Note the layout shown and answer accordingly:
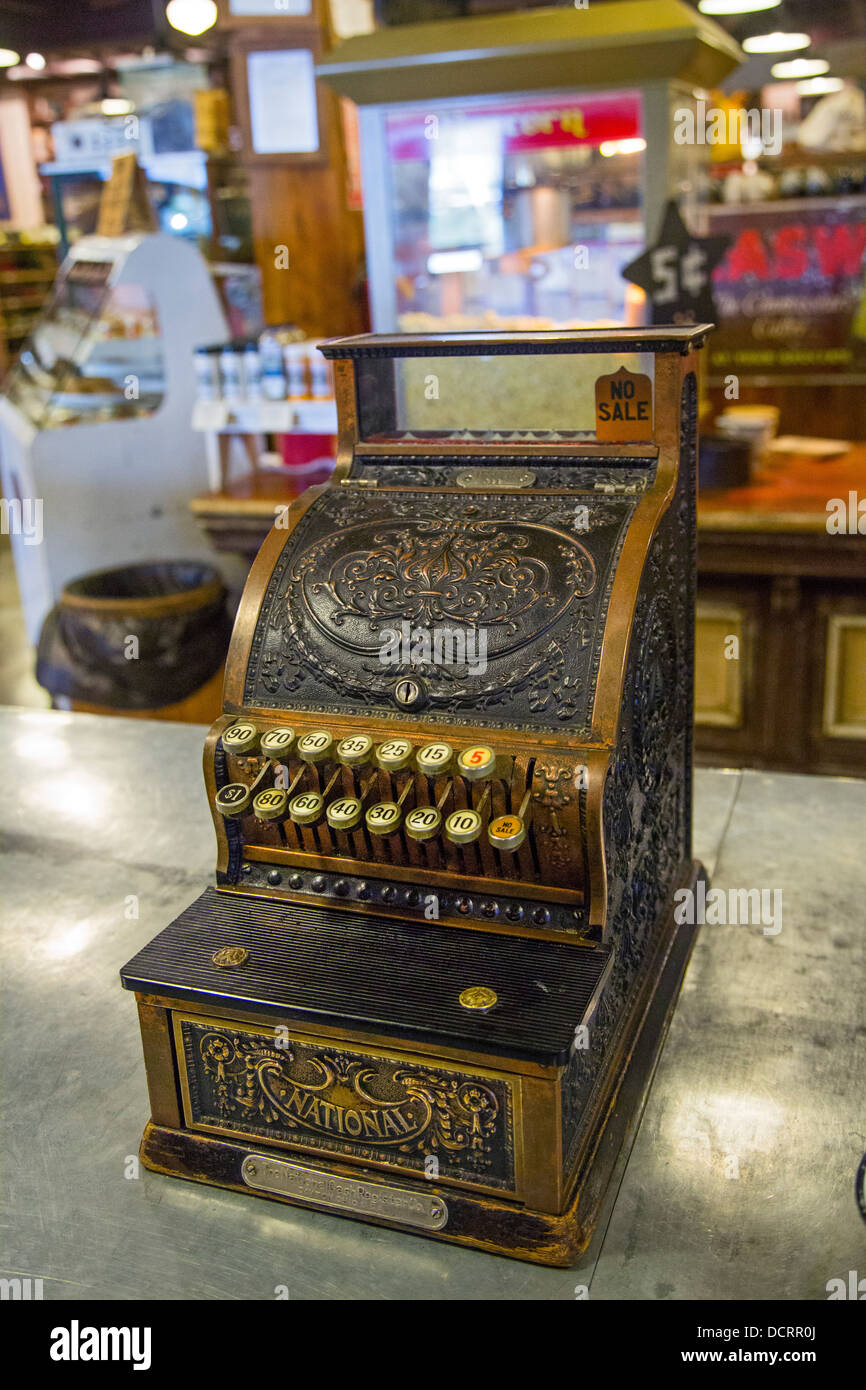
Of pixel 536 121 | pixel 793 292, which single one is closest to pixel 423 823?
pixel 536 121

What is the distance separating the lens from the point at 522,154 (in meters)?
4.14

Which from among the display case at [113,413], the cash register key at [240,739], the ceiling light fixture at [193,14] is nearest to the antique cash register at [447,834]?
the cash register key at [240,739]

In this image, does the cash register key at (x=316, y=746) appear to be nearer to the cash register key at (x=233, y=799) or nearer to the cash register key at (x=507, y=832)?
the cash register key at (x=233, y=799)

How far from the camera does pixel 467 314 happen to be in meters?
4.34

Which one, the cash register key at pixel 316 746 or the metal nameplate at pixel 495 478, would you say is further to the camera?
the metal nameplate at pixel 495 478

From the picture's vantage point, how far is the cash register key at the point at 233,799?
4.35 ft

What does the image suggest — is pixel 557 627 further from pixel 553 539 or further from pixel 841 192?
pixel 841 192

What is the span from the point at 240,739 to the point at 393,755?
0.65 ft

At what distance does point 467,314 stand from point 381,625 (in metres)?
3.27

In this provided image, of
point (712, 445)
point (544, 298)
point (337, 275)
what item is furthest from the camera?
point (337, 275)

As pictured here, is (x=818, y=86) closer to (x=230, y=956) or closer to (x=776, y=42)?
(x=776, y=42)

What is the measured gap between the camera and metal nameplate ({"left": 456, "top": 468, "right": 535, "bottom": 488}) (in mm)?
1469

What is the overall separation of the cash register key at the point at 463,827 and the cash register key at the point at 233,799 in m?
0.24
